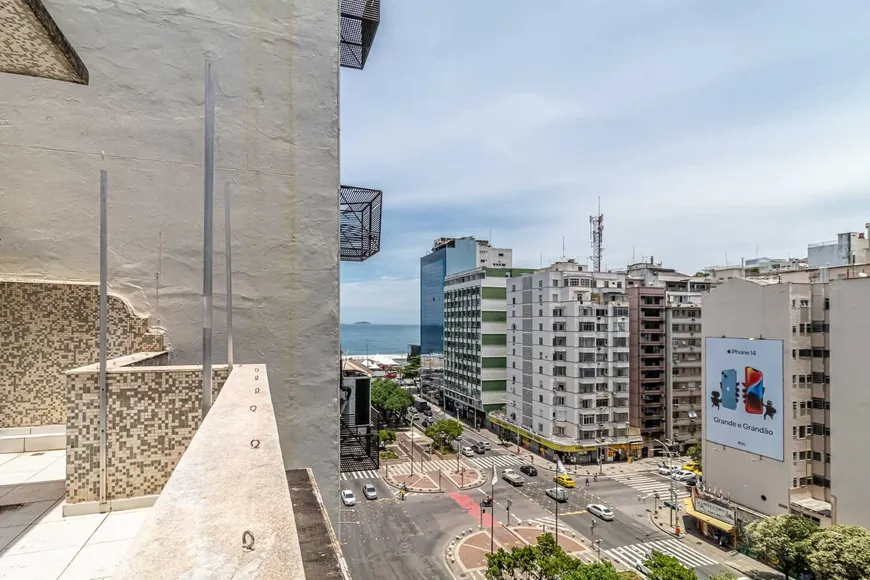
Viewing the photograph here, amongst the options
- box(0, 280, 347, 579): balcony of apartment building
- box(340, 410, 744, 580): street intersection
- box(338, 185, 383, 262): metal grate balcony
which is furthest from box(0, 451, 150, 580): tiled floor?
box(340, 410, 744, 580): street intersection

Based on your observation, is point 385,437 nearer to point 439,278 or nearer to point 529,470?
point 529,470

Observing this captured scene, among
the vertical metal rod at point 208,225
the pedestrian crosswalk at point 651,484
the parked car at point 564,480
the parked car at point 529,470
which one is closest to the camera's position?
the vertical metal rod at point 208,225

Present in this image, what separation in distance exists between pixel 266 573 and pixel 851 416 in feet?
106

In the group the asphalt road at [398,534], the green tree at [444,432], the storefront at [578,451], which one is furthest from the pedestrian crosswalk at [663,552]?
the green tree at [444,432]

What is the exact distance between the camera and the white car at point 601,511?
29.2 meters

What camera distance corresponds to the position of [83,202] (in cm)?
745

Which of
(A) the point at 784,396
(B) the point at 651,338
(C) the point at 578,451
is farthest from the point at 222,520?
(B) the point at 651,338

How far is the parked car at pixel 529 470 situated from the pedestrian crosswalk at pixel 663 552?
1126 centimetres

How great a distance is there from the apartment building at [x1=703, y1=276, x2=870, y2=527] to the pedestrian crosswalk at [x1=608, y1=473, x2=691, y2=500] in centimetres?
400

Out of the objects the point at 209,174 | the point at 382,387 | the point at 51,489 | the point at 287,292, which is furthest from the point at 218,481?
the point at 382,387

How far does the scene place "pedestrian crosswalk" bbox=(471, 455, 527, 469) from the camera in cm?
3972

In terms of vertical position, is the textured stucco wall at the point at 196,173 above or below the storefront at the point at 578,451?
above

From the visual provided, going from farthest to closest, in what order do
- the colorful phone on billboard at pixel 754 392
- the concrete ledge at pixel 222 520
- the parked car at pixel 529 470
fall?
the parked car at pixel 529 470 < the colorful phone on billboard at pixel 754 392 < the concrete ledge at pixel 222 520

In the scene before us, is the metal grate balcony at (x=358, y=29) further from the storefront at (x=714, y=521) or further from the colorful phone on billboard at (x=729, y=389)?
the storefront at (x=714, y=521)
